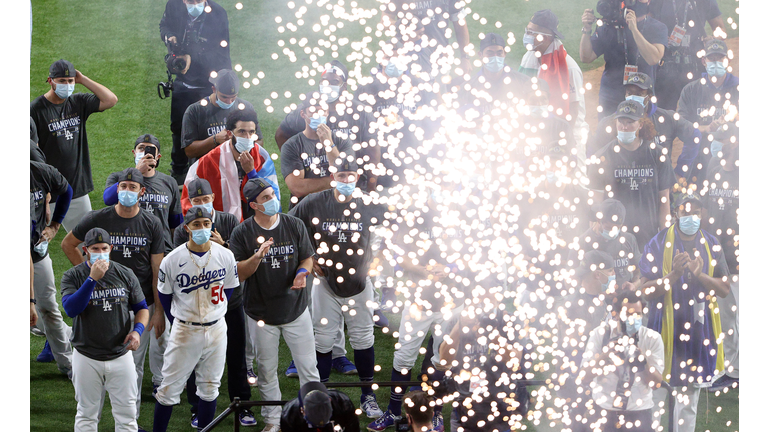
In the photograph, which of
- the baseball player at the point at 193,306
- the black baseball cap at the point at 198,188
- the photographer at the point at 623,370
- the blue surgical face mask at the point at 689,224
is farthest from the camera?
the blue surgical face mask at the point at 689,224

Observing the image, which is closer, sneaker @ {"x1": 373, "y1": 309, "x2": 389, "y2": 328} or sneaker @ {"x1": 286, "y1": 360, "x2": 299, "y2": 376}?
sneaker @ {"x1": 286, "y1": 360, "x2": 299, "y2": 376}

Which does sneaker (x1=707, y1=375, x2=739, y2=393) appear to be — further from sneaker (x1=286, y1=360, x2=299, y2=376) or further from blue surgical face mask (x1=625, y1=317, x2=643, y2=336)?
sneaker (x1=286, y1=360, x2=299, y2=376)

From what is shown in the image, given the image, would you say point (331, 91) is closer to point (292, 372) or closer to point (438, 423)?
point (292, 372)

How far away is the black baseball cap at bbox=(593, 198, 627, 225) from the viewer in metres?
5.14

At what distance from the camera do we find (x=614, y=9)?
5.96 m

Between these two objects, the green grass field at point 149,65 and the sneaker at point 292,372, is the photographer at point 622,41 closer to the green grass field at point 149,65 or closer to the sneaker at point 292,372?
the green grass field at point 149,65

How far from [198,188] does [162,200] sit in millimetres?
368

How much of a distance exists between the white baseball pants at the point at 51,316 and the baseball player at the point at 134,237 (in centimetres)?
39

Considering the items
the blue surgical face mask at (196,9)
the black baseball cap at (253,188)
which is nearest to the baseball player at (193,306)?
the black baseball cap at (253,188)

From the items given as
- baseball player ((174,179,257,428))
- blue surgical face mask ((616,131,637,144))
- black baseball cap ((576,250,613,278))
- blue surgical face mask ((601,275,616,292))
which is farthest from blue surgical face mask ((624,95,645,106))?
baseball player ((174,179,257,428))

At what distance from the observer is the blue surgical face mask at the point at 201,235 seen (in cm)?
462

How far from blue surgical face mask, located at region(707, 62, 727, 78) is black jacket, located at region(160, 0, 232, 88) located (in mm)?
3377

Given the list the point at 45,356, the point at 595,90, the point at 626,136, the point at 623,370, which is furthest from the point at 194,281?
the point at 595,90
